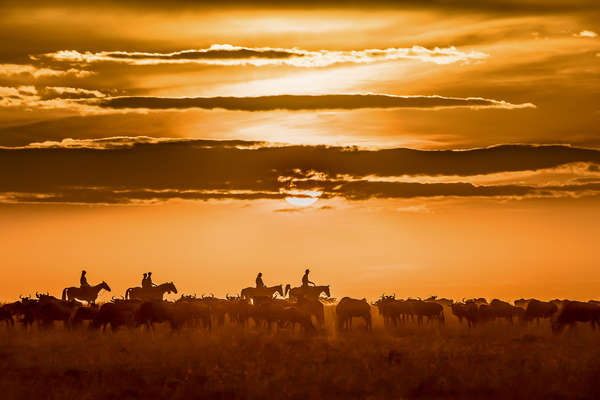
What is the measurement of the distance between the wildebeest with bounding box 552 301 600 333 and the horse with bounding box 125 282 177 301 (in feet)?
80.2

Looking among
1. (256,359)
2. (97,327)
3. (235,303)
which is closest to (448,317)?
(235,303)

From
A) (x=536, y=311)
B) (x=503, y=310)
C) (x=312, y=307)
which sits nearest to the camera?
(x=312, y=307)

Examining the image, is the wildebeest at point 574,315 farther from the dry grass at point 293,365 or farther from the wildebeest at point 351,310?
the wildebeest at point 351,310

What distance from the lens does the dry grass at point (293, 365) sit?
26375mm

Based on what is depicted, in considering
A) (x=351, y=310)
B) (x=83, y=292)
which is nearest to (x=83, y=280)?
(x=83, y=292)

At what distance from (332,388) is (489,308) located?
92.3 feet

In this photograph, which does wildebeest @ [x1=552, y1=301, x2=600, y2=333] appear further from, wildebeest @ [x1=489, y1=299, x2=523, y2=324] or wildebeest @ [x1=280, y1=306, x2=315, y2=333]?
wildebeest @ [x1=280, y1=306, x2=315, y2=333]

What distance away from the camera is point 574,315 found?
44.3m

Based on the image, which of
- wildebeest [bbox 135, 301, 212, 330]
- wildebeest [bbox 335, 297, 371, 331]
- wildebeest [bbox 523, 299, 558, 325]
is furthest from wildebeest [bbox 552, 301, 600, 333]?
wildebeest [bbox 135, 301, 212, 330]

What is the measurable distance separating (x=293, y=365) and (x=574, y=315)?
719 inches

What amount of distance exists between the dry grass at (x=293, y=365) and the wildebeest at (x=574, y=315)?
0.59m

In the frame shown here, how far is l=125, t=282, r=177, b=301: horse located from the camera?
58125 millimetres

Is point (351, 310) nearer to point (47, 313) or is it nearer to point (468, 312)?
point (468, 312)

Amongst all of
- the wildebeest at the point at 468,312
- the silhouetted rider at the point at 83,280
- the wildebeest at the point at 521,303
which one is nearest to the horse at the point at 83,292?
the silhouetted rider at the point at 83,280
